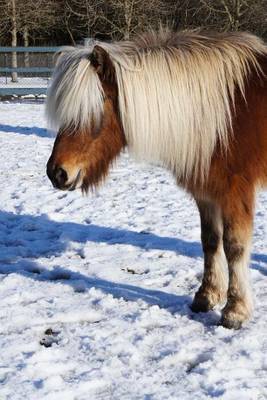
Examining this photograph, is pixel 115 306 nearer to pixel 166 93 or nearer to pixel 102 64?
pixel 166 93

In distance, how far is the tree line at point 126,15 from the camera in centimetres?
1895

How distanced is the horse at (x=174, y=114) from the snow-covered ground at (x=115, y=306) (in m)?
0.62

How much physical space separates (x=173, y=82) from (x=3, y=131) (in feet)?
26.3

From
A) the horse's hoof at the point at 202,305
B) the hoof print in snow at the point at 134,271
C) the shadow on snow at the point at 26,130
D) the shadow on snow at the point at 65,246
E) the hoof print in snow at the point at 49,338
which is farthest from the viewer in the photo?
the shadow on snow at the point at 26,130

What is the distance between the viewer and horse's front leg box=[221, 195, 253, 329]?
306 centimetres

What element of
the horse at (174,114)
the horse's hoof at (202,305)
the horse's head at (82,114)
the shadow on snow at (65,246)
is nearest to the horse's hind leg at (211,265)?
the horse's hoof at (202,305)

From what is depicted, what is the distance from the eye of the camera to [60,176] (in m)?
2.90

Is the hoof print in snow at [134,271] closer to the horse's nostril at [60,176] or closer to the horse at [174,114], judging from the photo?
the horse at [174,114]

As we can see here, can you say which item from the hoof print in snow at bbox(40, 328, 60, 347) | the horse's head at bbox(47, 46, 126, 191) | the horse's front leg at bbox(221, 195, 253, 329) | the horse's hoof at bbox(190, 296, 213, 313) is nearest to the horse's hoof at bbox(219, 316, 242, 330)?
the horse's front leg at bbox(221, 195, 253, 329)

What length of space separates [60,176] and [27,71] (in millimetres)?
15769

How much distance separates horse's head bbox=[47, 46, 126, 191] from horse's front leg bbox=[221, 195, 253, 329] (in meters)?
0.79

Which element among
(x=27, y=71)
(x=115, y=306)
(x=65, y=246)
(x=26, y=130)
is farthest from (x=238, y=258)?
(x=27, y=71)

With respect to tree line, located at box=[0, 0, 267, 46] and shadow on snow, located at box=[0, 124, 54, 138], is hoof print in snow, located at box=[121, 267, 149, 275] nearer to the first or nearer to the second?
shadow on snow, located at box=[0, 124, 54, 138]

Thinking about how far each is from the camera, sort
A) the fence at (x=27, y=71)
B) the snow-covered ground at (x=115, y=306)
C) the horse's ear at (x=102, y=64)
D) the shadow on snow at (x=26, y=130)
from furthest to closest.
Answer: the fence at (x=27, y=71)
the shadow on snow at (x=26, y=130)
the horse's ear at (x=102, y=64)
the snow-covered ground at (x=115, y=306)
